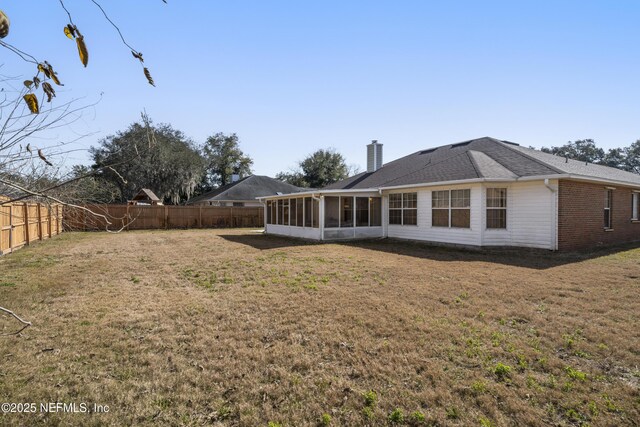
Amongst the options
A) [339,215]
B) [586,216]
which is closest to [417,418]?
[586,216]

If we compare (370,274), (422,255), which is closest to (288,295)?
(370,274)

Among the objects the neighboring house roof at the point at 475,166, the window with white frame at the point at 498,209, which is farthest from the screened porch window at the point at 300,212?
the window with white frame at the point at 498,209

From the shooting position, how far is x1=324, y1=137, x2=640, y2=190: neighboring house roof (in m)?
11.8

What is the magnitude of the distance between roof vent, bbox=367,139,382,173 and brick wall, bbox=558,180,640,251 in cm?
1086

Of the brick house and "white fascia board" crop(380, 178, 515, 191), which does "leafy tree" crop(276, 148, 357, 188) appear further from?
"white fascia board" crop(380, 178, 515, 191)

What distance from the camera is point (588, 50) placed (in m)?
9.45

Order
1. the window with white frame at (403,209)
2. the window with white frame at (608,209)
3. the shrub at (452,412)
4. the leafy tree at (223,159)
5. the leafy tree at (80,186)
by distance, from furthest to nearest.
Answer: the leafy tree at (223,159)
the window with white frame at (403,209)
the window with white frame at (608,209)
the shrub at (452,412)
the leafy tree at (80,186)

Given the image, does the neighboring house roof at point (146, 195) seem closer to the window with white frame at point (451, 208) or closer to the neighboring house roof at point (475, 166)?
the neighboring house roof at point (475, 166)

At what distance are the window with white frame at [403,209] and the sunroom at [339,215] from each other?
0.61 metres

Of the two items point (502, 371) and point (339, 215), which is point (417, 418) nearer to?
point (502, 371)

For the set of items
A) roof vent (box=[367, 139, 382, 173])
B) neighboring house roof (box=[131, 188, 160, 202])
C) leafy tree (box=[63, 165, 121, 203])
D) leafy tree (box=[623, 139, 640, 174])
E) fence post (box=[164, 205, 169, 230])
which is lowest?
fence post (box=[164, 205, 169, 230])

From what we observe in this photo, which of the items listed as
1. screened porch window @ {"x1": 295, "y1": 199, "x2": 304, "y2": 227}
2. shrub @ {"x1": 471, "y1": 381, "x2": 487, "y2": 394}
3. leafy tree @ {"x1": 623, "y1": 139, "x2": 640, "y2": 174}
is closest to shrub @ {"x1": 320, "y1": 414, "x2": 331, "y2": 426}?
shrub @ {"x1": 471, "y1": 381, "x2": 487, "y2": 394}

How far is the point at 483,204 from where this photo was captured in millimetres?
11688

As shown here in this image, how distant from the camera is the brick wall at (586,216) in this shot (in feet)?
35.8
